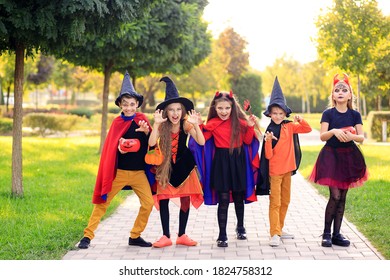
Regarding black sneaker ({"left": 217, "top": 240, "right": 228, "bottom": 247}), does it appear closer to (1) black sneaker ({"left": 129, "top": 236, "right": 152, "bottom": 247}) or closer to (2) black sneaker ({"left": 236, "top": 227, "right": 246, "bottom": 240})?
(2) black sneaker ({"left": 236, "top": 227, "right": 246, "bottom": 240})

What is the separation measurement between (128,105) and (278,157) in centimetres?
173

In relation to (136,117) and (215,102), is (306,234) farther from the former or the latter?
(136,117)

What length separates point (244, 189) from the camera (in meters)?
6.80

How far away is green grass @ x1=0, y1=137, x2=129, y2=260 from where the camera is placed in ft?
22.1

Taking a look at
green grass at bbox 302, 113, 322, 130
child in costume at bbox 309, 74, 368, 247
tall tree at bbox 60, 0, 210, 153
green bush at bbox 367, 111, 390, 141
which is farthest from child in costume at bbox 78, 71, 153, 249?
green grass at bbox 302, 113, 322, 130

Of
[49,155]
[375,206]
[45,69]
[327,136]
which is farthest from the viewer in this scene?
[45,69]

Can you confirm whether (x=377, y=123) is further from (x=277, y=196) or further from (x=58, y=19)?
(x=277, y=196)

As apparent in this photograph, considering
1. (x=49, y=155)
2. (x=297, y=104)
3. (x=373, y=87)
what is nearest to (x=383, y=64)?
(x=373, y=87)

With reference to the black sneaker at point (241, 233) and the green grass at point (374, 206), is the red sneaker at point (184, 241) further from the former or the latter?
the green grass at point (374, 206)

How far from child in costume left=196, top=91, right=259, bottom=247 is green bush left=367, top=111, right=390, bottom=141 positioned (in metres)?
17.9

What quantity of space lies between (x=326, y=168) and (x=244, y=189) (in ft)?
2.97

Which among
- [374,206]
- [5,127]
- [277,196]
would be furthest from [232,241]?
[5,127]

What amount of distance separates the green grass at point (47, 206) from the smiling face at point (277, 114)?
261 cm

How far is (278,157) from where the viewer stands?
6871 millimetres
